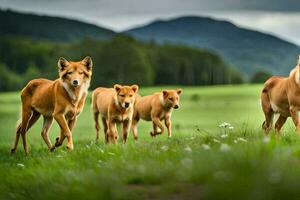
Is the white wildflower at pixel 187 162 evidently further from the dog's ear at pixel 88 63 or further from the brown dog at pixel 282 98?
the dog's ear at pixel 88 63

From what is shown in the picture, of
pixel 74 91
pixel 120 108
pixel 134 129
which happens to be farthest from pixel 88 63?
pixel 134 129

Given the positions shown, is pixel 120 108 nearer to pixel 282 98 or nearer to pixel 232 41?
pixel 282 98

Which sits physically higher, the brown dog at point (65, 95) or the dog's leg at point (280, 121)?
the brown dog at point (65, 95)

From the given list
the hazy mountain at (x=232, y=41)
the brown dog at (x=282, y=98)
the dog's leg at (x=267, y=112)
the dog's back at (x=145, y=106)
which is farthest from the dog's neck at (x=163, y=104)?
the hazy mountain at (x=232, y=41)

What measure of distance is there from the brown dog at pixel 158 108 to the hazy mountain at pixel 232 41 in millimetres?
71769

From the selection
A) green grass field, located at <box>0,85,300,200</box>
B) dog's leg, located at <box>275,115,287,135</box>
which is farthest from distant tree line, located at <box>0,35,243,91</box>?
green grass field, located at <box>0,85,300,200</box>

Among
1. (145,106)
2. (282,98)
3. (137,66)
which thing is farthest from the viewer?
(137,66)

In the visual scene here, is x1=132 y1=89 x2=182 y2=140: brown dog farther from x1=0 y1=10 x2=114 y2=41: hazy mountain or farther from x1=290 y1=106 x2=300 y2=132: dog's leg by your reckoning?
x1=0 y1=10 x2=114 y2=41: hazy mountain

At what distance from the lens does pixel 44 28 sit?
396ft

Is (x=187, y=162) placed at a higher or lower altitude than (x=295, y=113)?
higher

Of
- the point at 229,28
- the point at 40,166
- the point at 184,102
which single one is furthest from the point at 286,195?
the point at 229,28

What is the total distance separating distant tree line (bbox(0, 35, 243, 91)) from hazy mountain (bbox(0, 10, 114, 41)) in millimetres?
30478

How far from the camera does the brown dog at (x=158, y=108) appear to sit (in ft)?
64.7

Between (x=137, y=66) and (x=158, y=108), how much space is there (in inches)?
1700
